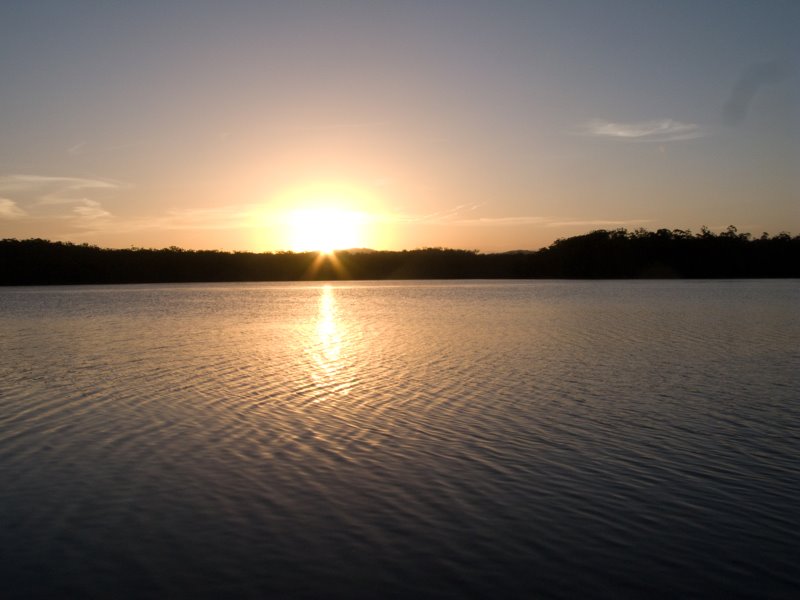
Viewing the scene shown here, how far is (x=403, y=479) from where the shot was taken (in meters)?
11.9

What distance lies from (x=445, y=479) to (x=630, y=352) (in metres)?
21.2

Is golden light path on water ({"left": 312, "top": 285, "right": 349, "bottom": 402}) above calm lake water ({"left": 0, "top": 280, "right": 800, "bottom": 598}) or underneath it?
underneath

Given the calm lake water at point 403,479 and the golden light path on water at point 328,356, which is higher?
the calm lake water at point 403,479

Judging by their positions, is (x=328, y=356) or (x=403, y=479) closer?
(x=403, y=479)

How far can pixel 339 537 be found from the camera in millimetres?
9336

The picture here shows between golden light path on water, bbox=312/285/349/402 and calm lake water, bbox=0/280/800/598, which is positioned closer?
calm lake water, bbox=0/280/800/598

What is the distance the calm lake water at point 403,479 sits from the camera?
8211 mm

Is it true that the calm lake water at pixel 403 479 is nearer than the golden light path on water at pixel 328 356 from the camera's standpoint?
Yes

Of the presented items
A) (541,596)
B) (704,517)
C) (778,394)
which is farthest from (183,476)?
(778,394)

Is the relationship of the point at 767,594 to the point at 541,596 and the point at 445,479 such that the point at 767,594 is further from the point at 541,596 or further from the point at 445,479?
the point at 445,479

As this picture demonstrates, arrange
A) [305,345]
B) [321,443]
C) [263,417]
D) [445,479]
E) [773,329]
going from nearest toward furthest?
[445,479] < [321,443] < [263,417] < [305,345] < [773,329]

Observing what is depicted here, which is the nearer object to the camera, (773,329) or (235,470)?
(235,470)

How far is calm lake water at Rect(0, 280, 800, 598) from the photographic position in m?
8.21

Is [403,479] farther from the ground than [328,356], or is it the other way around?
[403,479]
